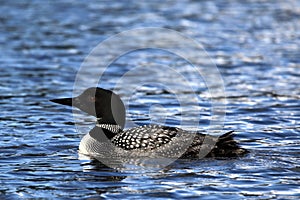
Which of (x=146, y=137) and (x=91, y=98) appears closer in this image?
(x=146, y=137)

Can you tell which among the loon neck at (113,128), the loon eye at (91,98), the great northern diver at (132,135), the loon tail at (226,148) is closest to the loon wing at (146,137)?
the great northern diver at (132,135)

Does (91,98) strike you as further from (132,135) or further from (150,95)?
(150,95)

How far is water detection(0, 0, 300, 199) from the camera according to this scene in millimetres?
6152

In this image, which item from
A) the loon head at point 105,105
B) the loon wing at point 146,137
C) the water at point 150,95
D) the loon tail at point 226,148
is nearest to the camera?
the water at point 150,95

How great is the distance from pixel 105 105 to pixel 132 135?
577 millimetres

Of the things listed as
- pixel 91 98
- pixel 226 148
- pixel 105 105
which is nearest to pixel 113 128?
pixel 105 105

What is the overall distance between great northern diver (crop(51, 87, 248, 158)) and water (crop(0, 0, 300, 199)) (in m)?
0.14

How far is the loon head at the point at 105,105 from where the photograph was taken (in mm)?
7410

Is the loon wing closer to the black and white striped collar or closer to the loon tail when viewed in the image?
the black and white striped collar

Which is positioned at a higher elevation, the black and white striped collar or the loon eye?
the loon eye

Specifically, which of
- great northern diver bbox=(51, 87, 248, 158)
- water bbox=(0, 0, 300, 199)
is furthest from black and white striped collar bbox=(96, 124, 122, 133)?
water bbox=(0, 0, 300, 199)

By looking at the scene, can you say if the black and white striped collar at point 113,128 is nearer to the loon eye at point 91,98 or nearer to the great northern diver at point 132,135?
the great northern diver at point 132,135

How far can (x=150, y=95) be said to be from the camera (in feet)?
33.3

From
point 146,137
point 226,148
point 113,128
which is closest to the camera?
point 226,148
